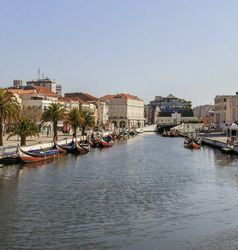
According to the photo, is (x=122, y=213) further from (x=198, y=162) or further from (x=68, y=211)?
(x=198, y=162)

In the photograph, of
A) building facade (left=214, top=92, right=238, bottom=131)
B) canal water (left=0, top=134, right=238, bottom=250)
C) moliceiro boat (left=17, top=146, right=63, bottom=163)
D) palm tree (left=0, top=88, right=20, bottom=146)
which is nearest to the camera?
canal water (left=0, top=134, right=238, bottom=250)

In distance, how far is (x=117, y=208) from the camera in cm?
3372

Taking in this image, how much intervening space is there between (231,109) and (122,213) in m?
140

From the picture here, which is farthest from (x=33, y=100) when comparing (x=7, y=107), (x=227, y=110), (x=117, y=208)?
(x=117, y=208)

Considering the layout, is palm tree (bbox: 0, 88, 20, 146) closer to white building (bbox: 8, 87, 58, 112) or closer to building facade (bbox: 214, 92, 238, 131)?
white building (bbox: 8, 87, 58, 112)

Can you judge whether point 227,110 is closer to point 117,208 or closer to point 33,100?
point 33,100

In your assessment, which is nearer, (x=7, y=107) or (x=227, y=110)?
(x=7, y=107)

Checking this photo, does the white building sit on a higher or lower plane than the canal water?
higher

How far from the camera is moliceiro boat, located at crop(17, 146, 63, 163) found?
58.8 metres

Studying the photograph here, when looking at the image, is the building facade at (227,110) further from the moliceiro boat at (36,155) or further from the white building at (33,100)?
the moliceiro boat at (36,155)

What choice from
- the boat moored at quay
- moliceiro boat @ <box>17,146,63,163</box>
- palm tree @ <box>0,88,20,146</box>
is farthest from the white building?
palm tree @ <box>0,88,20,146</box>

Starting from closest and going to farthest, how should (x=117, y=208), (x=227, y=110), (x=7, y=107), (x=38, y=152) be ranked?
(x=117, y=208)
(x=7, y=107)
(x=38, y=152)
(x=227, y=110)

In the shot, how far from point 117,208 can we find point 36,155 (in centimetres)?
2998

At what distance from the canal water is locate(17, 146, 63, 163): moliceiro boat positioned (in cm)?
292
